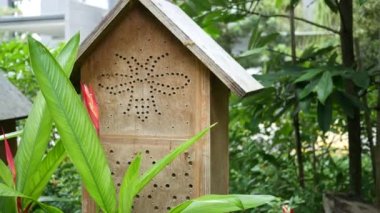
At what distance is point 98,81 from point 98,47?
82mm

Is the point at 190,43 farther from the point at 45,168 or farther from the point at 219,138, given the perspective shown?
the point at 45,168

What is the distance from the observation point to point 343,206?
66.3 inches

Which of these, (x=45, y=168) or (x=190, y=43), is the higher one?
(x=190, y=43)

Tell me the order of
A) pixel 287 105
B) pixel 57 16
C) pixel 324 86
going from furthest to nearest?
pixel 57 16, pixel 287 105, pixel 324 86

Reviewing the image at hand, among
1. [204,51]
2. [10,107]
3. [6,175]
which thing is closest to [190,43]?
[204,51]

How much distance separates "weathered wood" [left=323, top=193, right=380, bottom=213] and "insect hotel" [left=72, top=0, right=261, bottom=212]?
682 mm

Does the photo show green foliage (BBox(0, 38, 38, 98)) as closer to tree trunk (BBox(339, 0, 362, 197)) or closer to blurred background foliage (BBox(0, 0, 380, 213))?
blurred background foliage (BBox(0, 0, 380, 213))

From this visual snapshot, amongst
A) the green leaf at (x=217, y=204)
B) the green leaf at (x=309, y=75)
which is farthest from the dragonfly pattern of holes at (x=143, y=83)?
the green leaf at (x=309, y=75)

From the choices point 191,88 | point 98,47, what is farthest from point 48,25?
point 191,88

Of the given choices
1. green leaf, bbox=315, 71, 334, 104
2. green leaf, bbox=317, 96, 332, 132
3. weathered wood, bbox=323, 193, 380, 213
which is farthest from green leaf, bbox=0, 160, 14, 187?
weathered wood, bbox=323, 193, 380, 213

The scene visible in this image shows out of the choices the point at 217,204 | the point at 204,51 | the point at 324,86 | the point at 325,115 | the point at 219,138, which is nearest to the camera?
the point at 217,204

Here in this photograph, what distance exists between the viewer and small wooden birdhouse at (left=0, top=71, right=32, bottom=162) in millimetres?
1413

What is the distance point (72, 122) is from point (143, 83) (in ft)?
0.81

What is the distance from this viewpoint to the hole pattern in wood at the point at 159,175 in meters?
1.07
